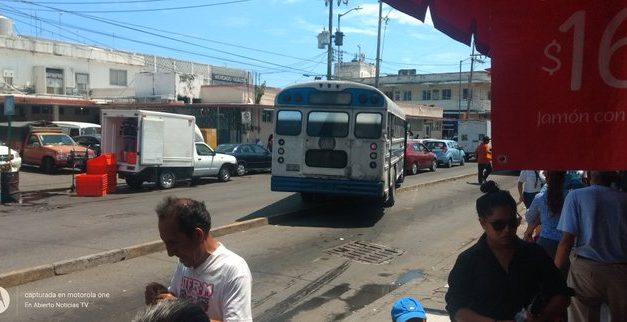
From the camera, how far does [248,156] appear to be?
26688 mm

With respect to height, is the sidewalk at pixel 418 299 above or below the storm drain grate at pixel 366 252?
above

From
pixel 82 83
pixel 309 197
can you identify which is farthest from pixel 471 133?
pixel 82 83

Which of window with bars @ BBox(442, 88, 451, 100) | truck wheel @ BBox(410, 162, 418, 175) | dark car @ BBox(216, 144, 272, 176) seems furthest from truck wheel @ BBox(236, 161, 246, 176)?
window with bars @ BBox(442, 88, 451, 100)

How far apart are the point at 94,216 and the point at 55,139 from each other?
15.3m

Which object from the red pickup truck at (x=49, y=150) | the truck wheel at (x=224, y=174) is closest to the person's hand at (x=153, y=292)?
the truck wheel at (x=224, y=174)

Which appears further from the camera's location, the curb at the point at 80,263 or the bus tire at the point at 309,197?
the bus tire at the point at 309,197

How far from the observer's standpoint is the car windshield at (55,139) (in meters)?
25.9

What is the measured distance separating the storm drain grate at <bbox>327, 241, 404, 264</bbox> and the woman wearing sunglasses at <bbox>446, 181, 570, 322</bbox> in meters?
6.03

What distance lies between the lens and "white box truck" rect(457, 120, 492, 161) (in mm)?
41562

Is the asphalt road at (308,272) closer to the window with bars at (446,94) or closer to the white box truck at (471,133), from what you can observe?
the white box truck at (471,133)

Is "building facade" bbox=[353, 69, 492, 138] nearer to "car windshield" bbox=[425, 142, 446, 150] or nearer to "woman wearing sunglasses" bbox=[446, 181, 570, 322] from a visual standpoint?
"car windshield" bbox=[425, 142, 446, 150]

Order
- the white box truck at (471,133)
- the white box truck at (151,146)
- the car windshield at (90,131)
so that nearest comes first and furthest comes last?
the white box truck at (151,146) → the car windshield at (90,131) → the white box truck at (471,133)

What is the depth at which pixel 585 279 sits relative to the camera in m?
4.29

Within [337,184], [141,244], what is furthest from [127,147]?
[141,244]
